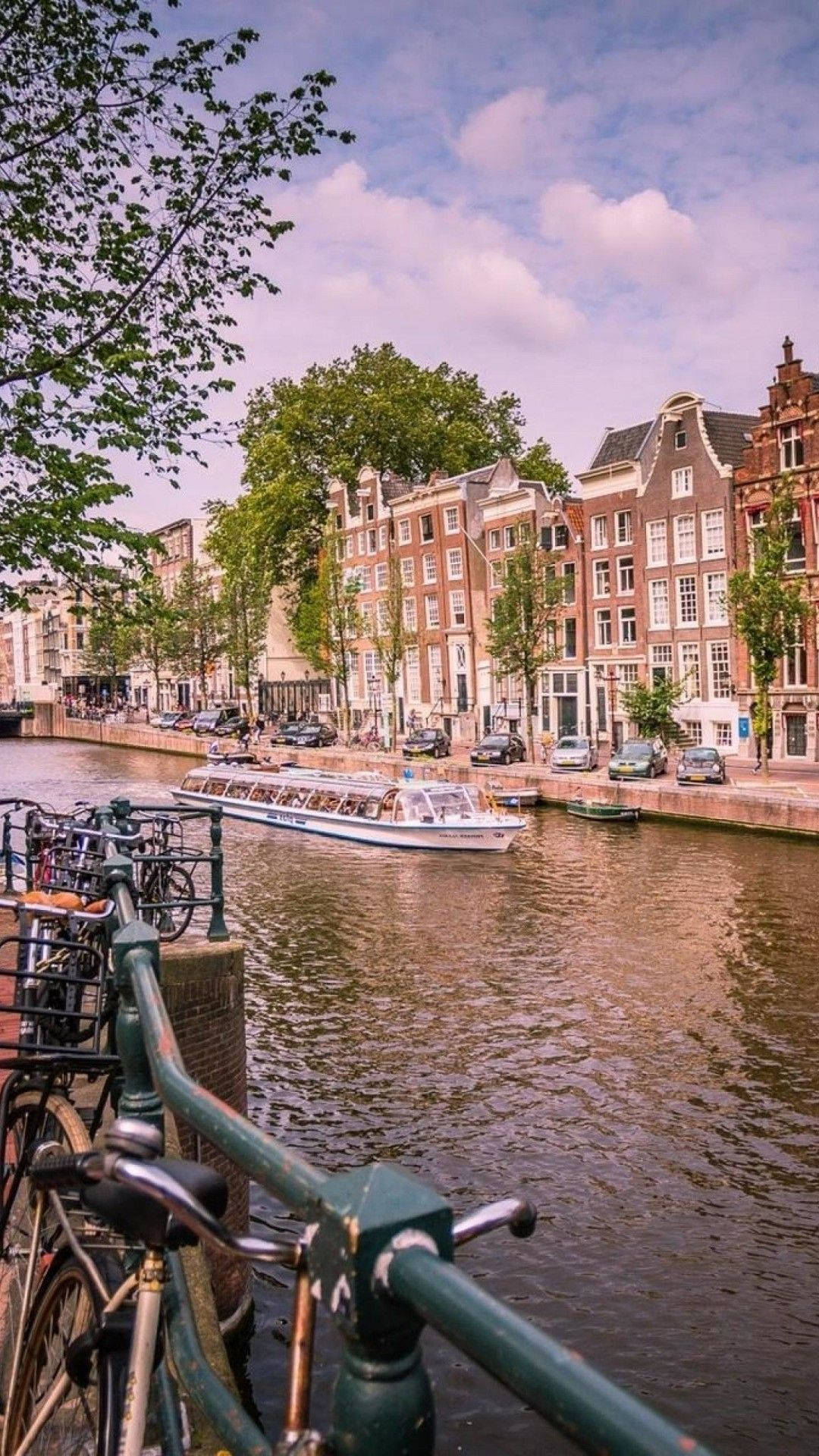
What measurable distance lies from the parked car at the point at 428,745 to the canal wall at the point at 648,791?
763mm

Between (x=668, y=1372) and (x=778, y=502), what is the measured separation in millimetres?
30926

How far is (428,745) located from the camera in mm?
49438

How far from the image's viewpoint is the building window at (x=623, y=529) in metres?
49.4

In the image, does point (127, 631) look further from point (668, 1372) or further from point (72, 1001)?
point (668, 1372)

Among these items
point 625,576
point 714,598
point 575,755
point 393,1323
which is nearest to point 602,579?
point 625,576

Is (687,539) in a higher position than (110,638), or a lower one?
higher

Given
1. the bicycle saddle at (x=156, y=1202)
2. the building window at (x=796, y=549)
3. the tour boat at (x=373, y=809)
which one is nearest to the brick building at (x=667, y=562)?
the building window at (x=796, y=549)

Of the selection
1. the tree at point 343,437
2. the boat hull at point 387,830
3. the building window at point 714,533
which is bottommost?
the boat hull at point 387,830

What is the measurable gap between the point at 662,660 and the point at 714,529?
19.3 ft

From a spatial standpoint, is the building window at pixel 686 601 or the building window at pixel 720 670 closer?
the building window at pixel 720 670

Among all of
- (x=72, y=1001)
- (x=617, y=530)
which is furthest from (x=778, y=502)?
(x=72, y=1001)

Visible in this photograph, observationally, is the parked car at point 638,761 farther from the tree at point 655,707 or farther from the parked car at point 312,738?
the parked car at point 312,738

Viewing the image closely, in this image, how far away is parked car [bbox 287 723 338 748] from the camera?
2256 inches

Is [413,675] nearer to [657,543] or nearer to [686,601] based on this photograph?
[657,543]
